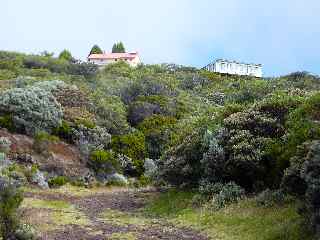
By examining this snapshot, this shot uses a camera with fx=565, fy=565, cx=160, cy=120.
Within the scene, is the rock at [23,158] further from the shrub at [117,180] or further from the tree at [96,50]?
the tree at [96,50]

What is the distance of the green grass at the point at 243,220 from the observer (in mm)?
11266

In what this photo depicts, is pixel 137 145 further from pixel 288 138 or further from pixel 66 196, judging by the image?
pixel 288 138

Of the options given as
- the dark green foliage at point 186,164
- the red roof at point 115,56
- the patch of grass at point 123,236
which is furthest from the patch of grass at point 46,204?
the red roof at point 115,56

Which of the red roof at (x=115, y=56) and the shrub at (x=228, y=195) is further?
the red roof at (x=115, y=56)

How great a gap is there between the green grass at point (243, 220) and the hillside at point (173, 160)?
0.03 meters

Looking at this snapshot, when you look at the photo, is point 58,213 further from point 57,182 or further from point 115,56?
point 115,56

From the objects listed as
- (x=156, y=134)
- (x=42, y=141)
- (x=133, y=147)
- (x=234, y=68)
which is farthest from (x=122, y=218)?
(x=234, y=68)

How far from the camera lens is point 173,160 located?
59.8 feet

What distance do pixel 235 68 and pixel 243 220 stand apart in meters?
92.2

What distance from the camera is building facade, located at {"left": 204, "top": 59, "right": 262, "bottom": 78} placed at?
101 meters

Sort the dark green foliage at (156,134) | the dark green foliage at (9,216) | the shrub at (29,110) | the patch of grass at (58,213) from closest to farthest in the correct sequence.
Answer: the dark green foliage at (9,216) → the patch of grass at (58,213) → the shrub at (29,110) → the dark green foliage at (156,134)

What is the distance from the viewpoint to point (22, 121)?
26422mm

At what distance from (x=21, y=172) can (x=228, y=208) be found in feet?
34.5

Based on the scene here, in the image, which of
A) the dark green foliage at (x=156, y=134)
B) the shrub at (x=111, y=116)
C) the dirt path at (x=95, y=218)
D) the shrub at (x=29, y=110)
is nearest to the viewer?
the dirt path at (x=95, y=218)
